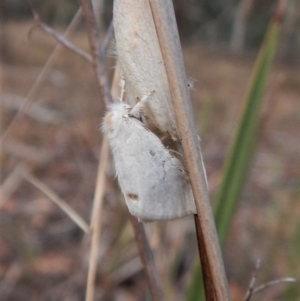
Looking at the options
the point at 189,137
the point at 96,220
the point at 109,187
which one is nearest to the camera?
the point at 189,137

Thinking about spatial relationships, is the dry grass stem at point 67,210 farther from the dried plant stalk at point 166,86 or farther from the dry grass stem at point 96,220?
the dried plant stalk at point 166,86

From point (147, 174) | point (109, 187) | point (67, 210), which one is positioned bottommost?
point (109, 187)

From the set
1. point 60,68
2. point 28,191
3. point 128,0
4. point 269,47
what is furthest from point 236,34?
point 128,0

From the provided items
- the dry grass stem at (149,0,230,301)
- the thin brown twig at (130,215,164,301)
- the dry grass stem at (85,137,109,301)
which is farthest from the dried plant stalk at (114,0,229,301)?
the dry grass stem at (85,137,109,301)

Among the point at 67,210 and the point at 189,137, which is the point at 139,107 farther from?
the point at 67,210

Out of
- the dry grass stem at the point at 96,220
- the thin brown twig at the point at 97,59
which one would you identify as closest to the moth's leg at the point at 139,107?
the thin brown twig at the point at 97,59

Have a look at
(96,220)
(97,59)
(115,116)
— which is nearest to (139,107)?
(115,116)

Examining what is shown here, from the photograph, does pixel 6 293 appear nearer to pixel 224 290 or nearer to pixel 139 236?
pixel 139 236
